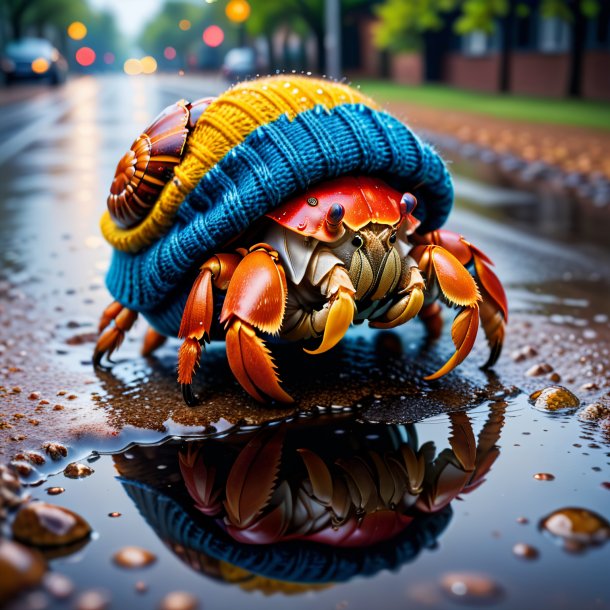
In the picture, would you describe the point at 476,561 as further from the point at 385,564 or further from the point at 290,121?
the point at 290,121

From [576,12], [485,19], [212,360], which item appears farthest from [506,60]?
[212,360]

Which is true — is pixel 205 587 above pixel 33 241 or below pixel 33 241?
above

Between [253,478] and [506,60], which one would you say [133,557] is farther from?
[506,60]

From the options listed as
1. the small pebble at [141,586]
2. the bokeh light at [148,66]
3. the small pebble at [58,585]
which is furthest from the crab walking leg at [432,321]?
the bokeh light at [148,66]

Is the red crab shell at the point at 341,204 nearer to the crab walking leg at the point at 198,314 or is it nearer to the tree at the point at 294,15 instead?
the crab walking leg at the point at 198,314

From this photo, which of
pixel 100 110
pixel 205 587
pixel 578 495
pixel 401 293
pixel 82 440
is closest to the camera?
pixel 205 587

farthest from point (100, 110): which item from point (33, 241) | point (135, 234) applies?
point (135, 234)
